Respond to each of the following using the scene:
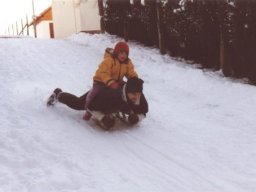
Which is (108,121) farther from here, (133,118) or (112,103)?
(133,118)

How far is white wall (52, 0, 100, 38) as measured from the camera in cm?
2306

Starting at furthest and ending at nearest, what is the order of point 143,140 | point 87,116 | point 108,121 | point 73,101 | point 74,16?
point 74,16 < point 73,101 < point 87,116 < point 108,121 < point 143,140

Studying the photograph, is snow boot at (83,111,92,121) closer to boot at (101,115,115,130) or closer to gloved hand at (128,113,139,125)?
boot at (101,115,115,130)

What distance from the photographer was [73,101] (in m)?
6.72

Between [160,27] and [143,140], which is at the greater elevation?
[160,27]

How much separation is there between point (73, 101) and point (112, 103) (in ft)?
2.86

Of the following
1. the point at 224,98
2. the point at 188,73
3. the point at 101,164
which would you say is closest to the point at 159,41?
the point at 188,73

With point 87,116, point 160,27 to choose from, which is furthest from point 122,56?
point 160,27

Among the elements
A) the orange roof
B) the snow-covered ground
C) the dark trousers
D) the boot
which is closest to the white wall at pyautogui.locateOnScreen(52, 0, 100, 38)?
the orange roof

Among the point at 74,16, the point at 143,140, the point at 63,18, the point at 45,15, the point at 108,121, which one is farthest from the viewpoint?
the point at 45,15

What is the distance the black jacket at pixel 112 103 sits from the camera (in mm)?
6035

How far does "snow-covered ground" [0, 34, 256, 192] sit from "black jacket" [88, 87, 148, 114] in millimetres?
282

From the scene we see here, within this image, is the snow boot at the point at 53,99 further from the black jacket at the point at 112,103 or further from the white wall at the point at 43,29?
the white wall at the point at 43,29

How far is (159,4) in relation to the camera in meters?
11.4
